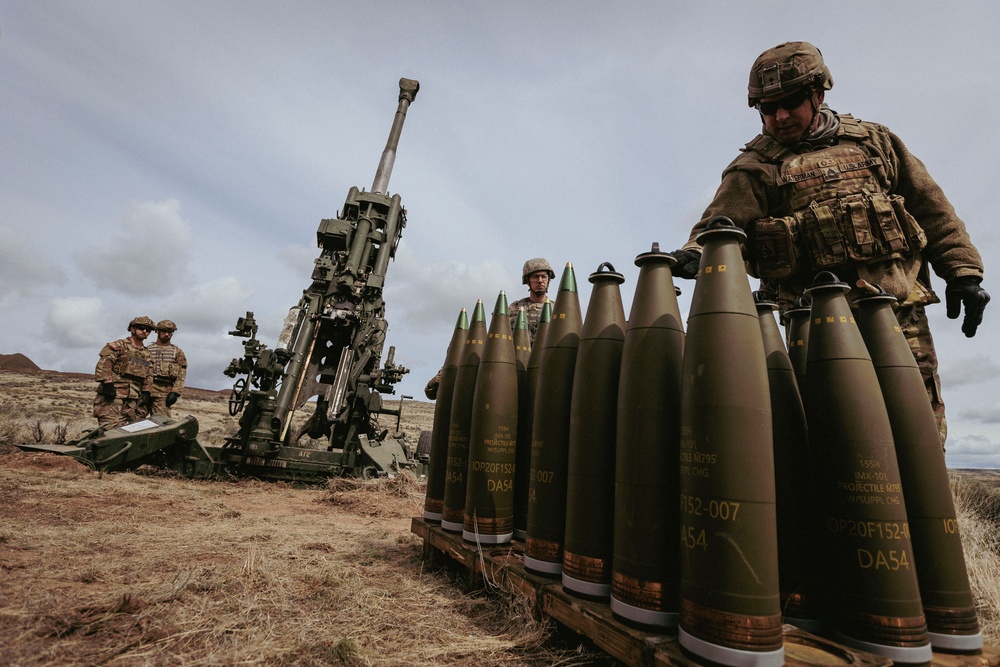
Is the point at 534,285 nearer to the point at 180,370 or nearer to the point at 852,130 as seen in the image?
the point at 852,130

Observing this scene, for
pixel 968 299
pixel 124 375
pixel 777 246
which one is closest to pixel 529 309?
pixel 777 246

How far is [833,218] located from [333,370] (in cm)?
959

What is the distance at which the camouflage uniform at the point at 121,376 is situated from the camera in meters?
8.93

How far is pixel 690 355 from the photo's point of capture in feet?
6.06

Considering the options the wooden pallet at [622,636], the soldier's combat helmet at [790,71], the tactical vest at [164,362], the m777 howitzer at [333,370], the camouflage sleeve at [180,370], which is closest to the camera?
the wooden pallet at [622,636]

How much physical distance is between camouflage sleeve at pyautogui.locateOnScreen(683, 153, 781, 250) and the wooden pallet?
2361 millimetres

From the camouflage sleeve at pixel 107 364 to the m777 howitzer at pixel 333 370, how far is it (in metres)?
2.34

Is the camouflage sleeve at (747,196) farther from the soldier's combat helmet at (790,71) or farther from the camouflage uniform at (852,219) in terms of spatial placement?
the soldier's combat helmet at (790,71)

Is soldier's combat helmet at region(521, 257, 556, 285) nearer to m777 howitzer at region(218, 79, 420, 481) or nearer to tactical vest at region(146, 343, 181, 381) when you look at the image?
m777 howitzer at region(218, 79, 420, 481)

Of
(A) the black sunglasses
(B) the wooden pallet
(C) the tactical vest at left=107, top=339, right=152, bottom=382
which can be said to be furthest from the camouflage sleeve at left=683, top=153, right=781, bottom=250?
(C) the tactical vest at left=107, top=339, right=152, bottom=382

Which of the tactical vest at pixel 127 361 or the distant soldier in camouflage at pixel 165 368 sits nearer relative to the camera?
the tactical vest at pixel 127 361

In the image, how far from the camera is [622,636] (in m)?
1.77

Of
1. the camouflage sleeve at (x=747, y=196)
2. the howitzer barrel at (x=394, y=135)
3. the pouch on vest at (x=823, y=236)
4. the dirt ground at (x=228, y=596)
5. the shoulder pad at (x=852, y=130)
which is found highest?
the howitzer barrel at (x=394, y=135)

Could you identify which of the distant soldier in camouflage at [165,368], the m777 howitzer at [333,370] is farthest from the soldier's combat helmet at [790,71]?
the distant soldier in camouflage at [165,368]
